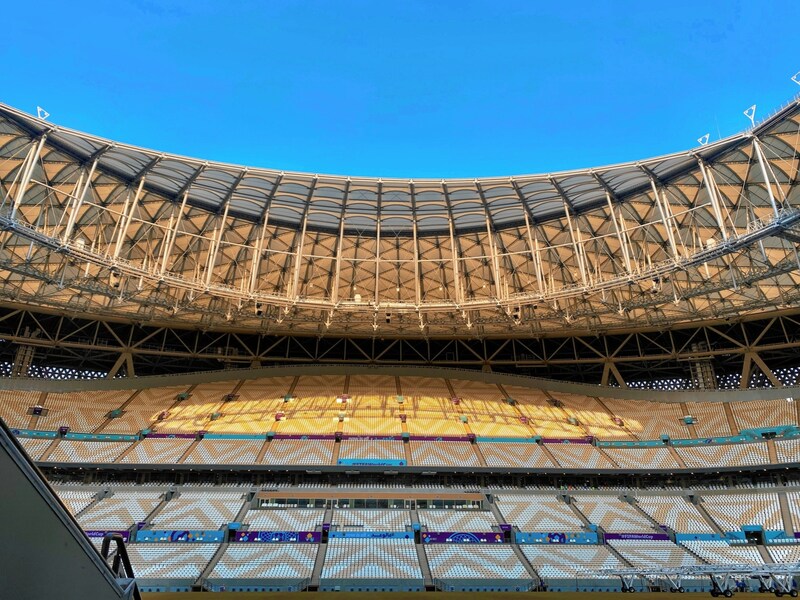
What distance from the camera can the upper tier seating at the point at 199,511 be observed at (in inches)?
1201

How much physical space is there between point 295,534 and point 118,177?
24674mm

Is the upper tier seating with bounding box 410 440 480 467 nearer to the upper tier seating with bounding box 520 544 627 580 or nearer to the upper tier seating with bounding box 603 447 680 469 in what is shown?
the upper tier seating with bounding box 520 544 627 580

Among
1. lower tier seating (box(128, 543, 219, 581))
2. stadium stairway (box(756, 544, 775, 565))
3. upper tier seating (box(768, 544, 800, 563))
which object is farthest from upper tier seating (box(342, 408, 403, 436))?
upper tier seating (box(768, 544, 800, 563))

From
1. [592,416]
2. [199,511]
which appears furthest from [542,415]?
[199,511]

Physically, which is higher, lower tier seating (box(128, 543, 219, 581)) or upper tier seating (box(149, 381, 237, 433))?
upper tier seating (box(149, 381, 237, 433))

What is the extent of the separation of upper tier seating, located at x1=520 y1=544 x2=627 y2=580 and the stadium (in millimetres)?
186

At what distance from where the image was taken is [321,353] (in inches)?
2208

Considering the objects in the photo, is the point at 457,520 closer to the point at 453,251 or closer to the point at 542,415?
the point at 453,251

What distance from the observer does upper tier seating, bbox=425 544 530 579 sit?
2620 centimetres

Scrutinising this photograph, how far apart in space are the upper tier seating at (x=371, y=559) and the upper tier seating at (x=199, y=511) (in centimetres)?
705

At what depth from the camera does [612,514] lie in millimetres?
34000

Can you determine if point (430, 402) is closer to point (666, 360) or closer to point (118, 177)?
point (666, 360)

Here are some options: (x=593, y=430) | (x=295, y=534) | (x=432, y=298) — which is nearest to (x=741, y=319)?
(x=593, y=430)

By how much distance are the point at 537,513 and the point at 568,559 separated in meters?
5.14
